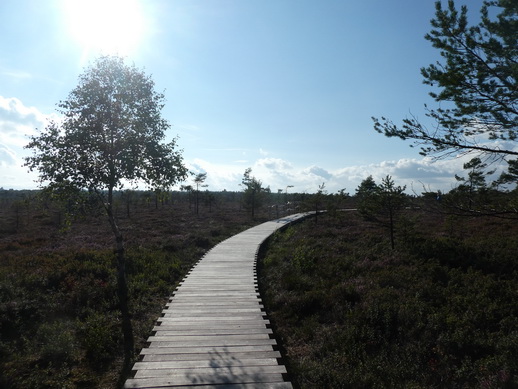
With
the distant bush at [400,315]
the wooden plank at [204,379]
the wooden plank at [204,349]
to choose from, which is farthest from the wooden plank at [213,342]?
the wooden plank at [204,379]

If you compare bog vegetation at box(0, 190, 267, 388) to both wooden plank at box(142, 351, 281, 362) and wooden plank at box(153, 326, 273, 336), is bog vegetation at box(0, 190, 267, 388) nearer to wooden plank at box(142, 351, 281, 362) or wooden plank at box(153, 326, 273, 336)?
wooden plank at box(153, 326, 273, 336)

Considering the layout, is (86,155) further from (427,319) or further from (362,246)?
(362,246)

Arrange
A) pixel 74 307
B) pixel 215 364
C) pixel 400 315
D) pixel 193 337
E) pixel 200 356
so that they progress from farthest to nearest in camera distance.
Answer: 1. pixel 74 307
2. pixel 400 315
3. pixel 193 337
4. pixel 200 356
5. pixel 215 364

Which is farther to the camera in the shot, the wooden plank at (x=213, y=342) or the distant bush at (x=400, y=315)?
the wooden plank at (x=213, y=342)

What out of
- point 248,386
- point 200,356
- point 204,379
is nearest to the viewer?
point 248,386

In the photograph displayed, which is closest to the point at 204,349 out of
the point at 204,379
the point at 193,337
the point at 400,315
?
the point at 193,337

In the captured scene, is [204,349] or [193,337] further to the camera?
[193,337]

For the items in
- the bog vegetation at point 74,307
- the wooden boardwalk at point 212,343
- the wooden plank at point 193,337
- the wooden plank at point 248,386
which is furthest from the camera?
the bog vegetation at point 74,307

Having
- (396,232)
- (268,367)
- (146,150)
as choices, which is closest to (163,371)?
(268,367)

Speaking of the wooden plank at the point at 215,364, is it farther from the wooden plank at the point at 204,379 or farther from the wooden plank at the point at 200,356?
the wooden plank at the point at 204,379

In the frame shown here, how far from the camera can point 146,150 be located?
35.7ft

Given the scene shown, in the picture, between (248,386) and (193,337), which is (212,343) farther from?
(248,386)

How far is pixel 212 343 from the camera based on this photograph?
6539 millimetres

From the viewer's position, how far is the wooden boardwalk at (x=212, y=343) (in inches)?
203
